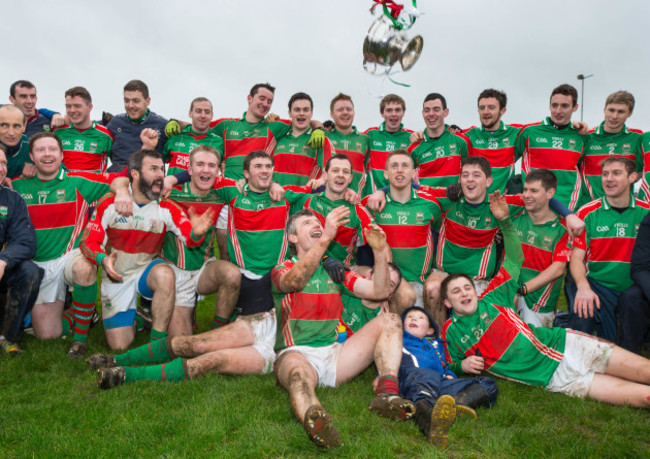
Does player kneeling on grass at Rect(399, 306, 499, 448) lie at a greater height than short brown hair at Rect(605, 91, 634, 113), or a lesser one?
lesser

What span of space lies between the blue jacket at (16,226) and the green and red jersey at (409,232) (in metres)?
4.17

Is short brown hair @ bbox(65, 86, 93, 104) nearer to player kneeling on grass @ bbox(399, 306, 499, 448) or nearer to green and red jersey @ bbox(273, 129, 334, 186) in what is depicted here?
green and red jersey @ bbox(273, 129, 334, 186)

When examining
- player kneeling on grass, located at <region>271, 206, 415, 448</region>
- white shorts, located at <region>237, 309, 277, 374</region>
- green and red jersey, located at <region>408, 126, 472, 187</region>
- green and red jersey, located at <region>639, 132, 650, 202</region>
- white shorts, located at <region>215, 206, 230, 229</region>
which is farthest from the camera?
green and red jersey, located at <region>408, 126, 472, 187</region>

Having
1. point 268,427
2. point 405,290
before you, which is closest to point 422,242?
point 405,290

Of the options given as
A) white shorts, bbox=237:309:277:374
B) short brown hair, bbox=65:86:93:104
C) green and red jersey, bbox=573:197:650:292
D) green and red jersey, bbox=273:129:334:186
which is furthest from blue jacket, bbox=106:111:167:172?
green and red jersey, bbox=573:197:650:292

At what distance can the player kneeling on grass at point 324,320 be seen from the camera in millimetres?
4379

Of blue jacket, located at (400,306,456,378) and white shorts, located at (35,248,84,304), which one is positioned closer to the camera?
blue jacket, located at (400,306,456,378)

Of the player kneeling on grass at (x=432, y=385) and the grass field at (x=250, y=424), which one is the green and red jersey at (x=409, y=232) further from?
the grass field at (x=250, y=424)

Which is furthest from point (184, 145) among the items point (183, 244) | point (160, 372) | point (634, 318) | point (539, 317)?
point (634, 318)

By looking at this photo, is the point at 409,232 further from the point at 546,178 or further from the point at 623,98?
the point at 623,98

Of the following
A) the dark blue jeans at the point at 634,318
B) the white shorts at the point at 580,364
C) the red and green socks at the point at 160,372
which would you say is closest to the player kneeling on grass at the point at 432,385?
the white shorts at the point at 580,364

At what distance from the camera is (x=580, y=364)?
15.1 feet

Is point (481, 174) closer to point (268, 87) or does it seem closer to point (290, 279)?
point (290, 279)

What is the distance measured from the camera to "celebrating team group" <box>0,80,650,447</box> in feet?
15.1
